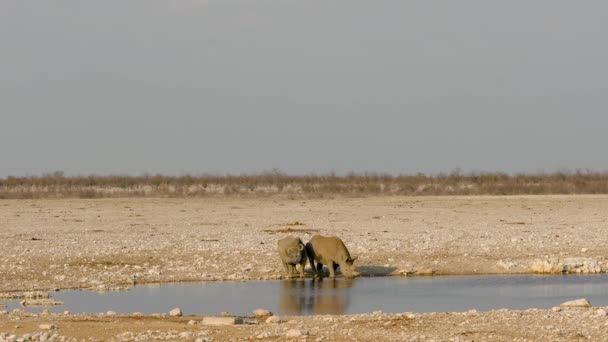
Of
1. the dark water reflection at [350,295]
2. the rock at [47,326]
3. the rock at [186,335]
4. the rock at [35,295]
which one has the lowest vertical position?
the dark water reflection at [350,295]

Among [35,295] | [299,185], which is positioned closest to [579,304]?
[35,295]

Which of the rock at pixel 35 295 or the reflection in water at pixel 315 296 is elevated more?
the rock at pixel 35 295

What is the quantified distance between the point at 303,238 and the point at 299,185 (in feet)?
114

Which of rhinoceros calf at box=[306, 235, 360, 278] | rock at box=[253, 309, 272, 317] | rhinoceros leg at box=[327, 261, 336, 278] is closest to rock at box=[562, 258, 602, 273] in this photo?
rhinoceros calf at box=[306, 235, 360, 278]

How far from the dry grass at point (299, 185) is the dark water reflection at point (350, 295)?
31.9 metres

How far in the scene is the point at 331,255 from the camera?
19688mm

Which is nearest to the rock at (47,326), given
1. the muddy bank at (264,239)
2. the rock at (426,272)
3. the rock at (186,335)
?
the rock at (186,335)

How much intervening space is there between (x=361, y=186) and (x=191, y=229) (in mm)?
30869

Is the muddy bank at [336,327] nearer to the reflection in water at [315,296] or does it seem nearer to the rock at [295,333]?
the rock at [295,333]

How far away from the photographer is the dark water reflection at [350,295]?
1577 cm

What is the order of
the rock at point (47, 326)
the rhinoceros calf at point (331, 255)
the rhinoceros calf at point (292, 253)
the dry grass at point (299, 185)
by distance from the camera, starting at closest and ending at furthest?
the rock at point (47, 326) → the rhinoceros calf at point (292, 253) → the rhinoceros calf at point (331, 255) → the dry grass at point (299, 185)

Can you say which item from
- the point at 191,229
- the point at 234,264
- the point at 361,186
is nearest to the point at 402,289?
the point at 234,264

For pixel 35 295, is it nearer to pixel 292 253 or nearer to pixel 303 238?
pixel 292 253

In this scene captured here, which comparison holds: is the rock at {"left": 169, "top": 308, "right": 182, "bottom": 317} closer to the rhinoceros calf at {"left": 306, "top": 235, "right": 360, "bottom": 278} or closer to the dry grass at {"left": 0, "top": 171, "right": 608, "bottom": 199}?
the rhinoceros calf at {"left": 306, "top": 235, "right": 360, "bottom": 278}
